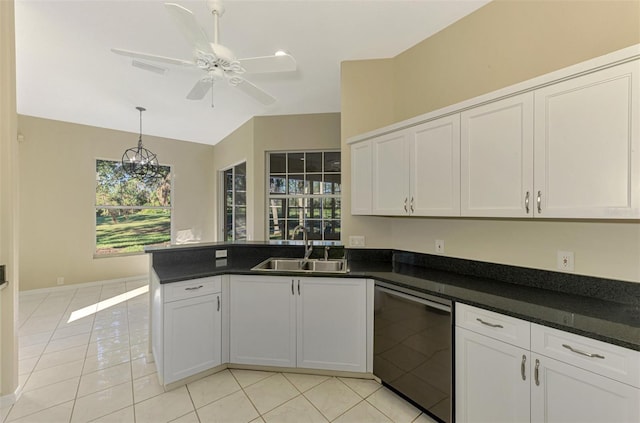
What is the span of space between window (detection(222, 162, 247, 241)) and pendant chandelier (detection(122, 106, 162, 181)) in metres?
1.39

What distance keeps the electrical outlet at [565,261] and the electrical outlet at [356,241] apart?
1532mm

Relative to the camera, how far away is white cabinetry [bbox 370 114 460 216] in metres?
1.93

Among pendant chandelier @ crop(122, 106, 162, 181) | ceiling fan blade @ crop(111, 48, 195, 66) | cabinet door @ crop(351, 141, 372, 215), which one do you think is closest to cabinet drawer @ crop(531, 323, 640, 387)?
cabinet door @ crop(351, 141, 372, 215)

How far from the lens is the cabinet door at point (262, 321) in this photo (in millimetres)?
2252

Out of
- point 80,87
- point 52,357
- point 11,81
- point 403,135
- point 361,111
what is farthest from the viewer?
point 80,87

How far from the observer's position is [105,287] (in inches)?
191

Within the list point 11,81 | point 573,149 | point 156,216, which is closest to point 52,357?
point 11,81

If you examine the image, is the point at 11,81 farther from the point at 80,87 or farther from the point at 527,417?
the point at 527,417

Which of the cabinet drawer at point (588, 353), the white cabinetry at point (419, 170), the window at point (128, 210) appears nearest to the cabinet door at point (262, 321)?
the white cabinetry at point (419, 170)

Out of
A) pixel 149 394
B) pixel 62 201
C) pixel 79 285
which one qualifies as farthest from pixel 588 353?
pixel 62 201

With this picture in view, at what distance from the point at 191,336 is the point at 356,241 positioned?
5.53 feet

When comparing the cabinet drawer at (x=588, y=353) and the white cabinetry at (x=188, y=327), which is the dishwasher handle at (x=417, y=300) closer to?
the cabinet drawer at (x=588, y=353)

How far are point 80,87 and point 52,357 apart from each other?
Answer: 3188 millimetres

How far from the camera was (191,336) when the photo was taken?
2.16 meters
